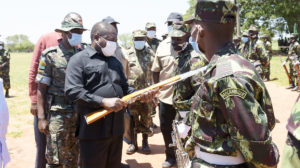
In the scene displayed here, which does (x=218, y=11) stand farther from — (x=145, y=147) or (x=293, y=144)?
(x=145, y=147)

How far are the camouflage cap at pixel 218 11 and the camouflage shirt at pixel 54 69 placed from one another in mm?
2196

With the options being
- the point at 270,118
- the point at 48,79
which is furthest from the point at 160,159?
the point at 270,118

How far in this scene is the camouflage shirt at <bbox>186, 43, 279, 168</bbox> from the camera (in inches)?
56.5

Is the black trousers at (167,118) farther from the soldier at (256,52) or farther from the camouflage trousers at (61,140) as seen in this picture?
the soldier at (256,52)

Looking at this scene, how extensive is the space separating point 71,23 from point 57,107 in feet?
3.61

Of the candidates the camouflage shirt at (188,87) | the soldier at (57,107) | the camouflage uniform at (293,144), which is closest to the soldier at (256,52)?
the camouflage shirt at (188,87)

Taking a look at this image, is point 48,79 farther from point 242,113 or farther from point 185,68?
point 242,113

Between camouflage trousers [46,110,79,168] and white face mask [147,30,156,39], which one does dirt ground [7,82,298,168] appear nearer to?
camouflage trousers [46,110,79,168]

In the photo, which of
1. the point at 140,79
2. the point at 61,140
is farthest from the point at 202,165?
the point at 140,79

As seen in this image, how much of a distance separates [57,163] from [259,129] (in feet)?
8.64

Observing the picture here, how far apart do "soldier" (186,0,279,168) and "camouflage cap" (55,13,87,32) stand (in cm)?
212

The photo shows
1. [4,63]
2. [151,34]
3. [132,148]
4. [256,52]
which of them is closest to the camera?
[132,148]

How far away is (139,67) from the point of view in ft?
18.6

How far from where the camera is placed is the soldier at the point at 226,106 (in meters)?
1.44
